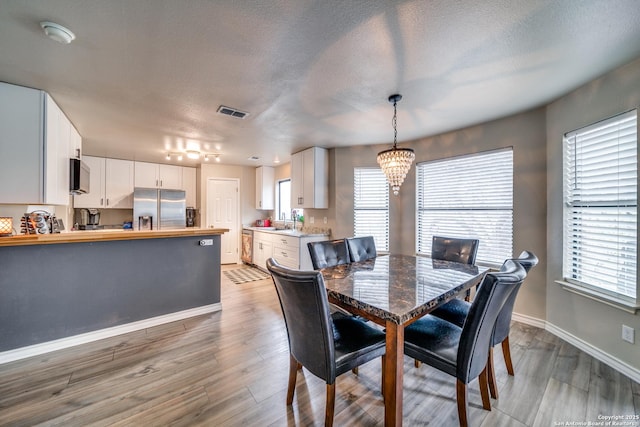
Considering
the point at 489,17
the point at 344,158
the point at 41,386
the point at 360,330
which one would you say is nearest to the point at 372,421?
the point at 360,330

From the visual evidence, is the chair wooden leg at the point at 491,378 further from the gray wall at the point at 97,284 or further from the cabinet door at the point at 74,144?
the cabinet door at the point at 74,144

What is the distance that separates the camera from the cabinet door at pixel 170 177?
553cm

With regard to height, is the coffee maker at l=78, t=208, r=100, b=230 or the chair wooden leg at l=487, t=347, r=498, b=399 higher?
the coffee maker at l=78, t=208, r=100, b=230

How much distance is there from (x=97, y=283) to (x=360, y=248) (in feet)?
8.87

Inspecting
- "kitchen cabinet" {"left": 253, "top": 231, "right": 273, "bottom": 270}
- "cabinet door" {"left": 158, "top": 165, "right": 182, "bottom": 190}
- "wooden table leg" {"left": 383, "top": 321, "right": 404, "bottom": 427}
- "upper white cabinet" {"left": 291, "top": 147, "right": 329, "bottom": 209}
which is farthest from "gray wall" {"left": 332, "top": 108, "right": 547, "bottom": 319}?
"cabinet door" {"left": 158, "top": 165, "right": 182, "bottom": 190}

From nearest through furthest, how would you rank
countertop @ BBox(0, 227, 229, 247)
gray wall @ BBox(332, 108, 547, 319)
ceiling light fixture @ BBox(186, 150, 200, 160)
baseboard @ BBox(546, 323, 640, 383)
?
1. baseboard @ BBox(546, 323, 640, 383)
2. countertop @ BBox(0, 227, 229, 247)
3. gray wall @ BBox(332, 108, 547, 319)
4. ceiling light fixture @ BBox(186, 150, 200, 160)

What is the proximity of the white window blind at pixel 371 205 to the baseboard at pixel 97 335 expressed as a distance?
2525 millimetres

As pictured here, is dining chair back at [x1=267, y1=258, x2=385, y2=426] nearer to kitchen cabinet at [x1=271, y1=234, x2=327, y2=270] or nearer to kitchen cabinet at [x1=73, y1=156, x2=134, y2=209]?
kitchen cabinet at [x1=271, y1=234, x2=327, y2=270]

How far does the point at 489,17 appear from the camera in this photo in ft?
4.68

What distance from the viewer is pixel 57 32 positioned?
149cm

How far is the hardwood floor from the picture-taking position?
1.53 metres

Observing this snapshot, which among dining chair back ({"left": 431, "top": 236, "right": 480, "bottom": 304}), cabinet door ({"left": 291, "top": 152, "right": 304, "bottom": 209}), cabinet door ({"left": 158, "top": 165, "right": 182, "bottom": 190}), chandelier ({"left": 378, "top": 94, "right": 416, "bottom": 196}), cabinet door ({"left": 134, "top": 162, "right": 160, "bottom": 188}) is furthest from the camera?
cabinet door ({"left": 158, "top": 165, "right": 182, "bottom": 190})

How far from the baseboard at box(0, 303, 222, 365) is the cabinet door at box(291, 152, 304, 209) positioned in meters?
2.24

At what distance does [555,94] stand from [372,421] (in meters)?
3.24
